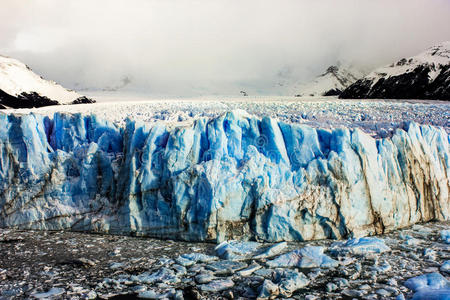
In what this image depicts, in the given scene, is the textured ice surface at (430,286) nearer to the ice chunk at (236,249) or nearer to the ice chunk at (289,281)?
the ice chunk at (289,281)

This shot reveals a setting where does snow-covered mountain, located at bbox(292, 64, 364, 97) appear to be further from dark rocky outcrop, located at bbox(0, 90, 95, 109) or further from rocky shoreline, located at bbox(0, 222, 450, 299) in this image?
rocky shoreline, located at bbox(0, 222, 450, 299)

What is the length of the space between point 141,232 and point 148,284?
2.58m

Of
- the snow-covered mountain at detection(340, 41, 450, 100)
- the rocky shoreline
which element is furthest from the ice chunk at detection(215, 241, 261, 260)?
the snow-covered mountain at detection(340, 41, 450, 100)

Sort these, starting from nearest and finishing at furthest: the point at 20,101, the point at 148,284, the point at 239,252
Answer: the point at 148,284, the point at 239,252, the point at 20,101

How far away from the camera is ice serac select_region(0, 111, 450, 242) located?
25.8ft

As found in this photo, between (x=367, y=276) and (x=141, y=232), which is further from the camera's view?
(x=141, y=232)

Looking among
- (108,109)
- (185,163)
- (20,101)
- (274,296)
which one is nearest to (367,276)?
(274,296)

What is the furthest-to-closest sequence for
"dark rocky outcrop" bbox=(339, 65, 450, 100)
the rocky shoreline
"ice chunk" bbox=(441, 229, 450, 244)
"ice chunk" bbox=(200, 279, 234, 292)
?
"dark rocky outcrop" bbox=(339, 65, 450, 100)
"ice chunk" bbox=(441, 229, 450, 244)
"ice chunk" bbox=(200, 279, 234, 292)
the rocky shoreline

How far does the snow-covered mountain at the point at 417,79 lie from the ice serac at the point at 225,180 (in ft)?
63.3

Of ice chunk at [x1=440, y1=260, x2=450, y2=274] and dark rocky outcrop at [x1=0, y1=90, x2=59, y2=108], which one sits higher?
dark rocky outcrop at [x1=0, y1=90, x2=59, y2=108]

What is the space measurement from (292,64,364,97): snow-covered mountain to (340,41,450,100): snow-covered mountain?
93.1ft

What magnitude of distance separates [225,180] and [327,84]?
2405 inches

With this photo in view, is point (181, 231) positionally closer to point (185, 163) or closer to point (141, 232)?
point (141, 232)

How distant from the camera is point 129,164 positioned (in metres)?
9.05
